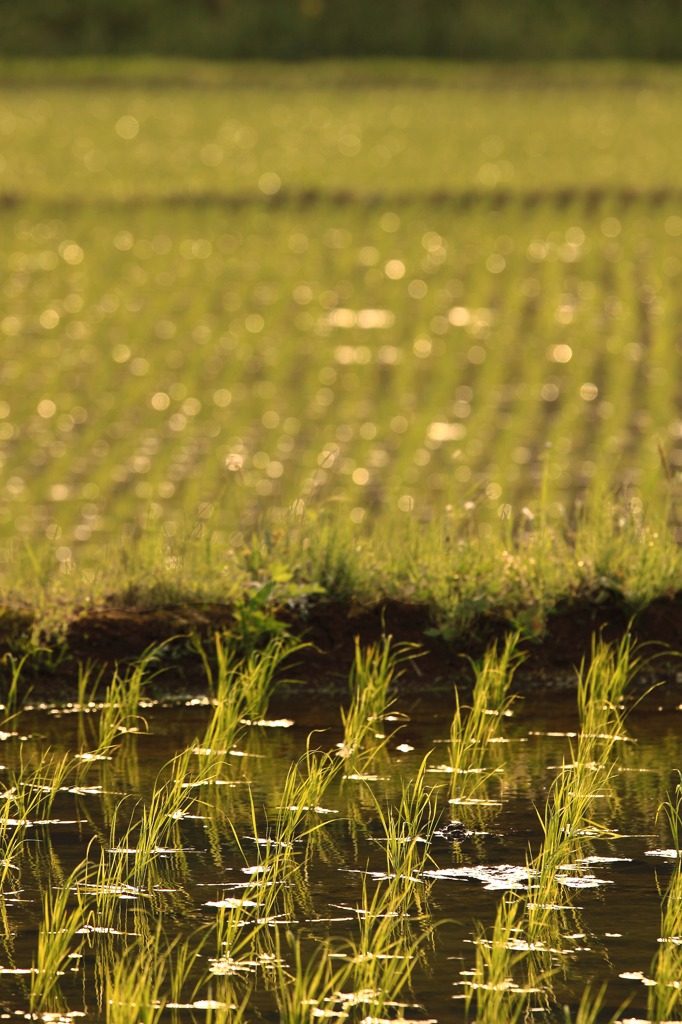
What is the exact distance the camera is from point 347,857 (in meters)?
4.04

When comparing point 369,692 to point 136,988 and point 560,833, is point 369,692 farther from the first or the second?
point 136,988

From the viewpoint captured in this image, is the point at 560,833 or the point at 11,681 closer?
the point at 560,833

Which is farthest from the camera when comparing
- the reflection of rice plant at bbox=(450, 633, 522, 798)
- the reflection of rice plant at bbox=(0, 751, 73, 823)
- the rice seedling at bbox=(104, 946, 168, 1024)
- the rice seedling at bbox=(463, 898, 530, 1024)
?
the reflection of rice plant at bbox=(450, 633, 522, 798)

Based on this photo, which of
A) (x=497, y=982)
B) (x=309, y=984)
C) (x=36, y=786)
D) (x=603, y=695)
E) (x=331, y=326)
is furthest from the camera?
(x=331, y=326)

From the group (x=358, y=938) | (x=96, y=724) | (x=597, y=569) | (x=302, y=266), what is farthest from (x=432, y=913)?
(x=302, y=266)

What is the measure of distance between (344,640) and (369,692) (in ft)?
1.45

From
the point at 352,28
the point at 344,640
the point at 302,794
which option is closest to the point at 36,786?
the point at 302,794

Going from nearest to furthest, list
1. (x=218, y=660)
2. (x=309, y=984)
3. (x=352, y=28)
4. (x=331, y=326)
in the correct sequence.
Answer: (x=309, y=984) → (x=218, y=660) → (x=331, y=326) → (x=352, y=28)

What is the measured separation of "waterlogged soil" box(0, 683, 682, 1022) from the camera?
3469mm

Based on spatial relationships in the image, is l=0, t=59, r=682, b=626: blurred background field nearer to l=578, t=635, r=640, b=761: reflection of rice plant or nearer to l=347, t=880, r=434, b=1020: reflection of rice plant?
l=578, t=635, r=640, b=761: reflection of rice plant

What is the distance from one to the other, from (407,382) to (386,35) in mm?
30087

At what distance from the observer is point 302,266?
742 inches

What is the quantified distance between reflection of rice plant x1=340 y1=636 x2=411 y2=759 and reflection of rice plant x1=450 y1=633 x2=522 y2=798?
0.19 metres

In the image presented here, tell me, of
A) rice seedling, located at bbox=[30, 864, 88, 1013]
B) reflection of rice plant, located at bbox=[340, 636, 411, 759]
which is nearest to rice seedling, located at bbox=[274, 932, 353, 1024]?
rice seedling, located at bbox=[30, 864, 88, 1013]
